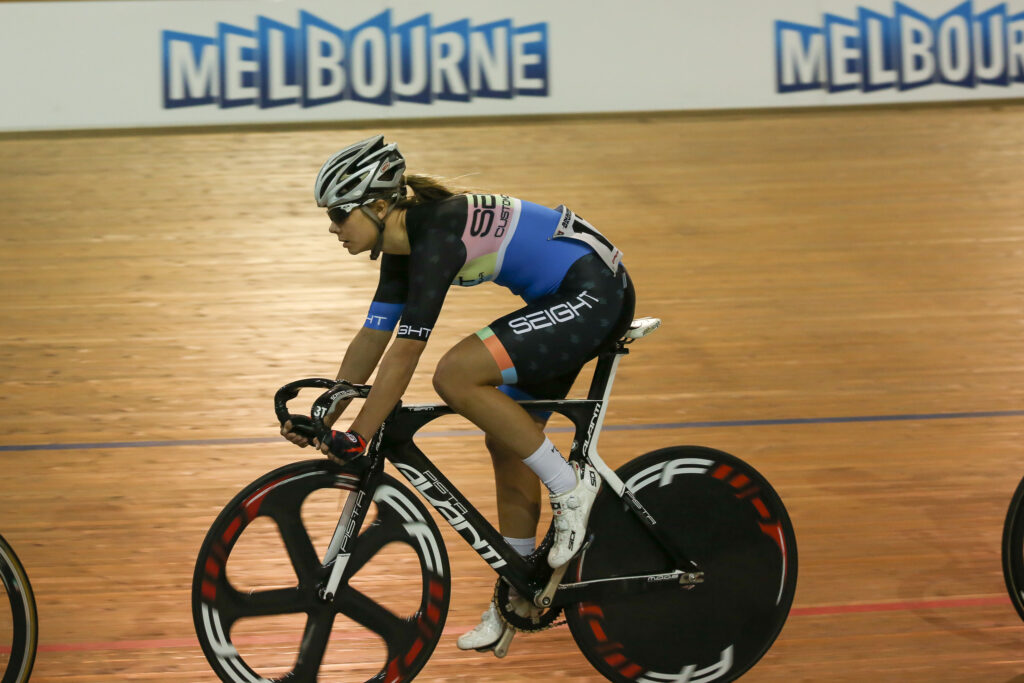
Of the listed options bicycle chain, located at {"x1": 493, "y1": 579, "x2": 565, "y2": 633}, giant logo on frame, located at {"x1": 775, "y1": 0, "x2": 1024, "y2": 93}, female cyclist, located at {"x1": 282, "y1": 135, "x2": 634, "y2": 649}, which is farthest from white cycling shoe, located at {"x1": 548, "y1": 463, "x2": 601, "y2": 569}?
giant logo on frame, located at {"x1": 775, "y1": 0, "x2": 1024, "y2": 93}

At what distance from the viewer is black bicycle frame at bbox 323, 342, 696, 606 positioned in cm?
205

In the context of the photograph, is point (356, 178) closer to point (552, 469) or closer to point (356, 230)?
point (356, 230)

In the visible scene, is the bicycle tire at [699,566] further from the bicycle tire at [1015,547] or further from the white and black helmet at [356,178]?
the white and black helmet at [356,178]

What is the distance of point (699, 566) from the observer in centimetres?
225

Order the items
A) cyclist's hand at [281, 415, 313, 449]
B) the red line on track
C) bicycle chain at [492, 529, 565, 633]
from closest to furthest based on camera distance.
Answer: cyclist's hand at [281, 415, 313, 449] < bicycle chain at [492, 529, 565, 633] < the red line on track

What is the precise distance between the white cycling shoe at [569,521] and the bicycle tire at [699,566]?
0.07 metres

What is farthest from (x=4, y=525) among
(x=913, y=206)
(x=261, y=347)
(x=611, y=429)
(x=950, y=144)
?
(x=950, y=144)

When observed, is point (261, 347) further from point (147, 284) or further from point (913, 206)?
point (913, 206)

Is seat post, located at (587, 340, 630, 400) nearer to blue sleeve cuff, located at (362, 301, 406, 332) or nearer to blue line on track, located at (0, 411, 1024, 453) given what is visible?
blue sleeve cuff, located at (362, 301, 406, 332)

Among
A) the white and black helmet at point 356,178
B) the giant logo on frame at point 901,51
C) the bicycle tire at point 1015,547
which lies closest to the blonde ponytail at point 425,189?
the white and black helmet at point 356,178

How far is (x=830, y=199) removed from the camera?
536 cm

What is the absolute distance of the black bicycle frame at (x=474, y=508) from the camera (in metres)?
2.05

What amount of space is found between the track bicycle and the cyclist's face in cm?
29

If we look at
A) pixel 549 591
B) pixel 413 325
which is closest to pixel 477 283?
pixel 413 325
